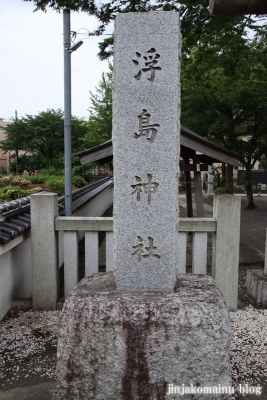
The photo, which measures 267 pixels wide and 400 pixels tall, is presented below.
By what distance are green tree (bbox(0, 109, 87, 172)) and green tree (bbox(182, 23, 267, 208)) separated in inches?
637

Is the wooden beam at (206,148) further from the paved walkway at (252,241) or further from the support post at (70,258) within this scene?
the support post at (70,258)

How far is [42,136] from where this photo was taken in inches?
1191

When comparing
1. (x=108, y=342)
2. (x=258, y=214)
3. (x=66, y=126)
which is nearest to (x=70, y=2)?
(x=66, y=126)

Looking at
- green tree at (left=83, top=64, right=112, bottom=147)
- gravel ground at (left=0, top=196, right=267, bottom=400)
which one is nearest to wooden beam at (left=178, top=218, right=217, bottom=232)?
gravel ground at (left=0, top=196, right=267, bottom=400)

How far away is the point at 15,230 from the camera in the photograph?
431cm

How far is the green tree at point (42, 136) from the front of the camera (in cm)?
2972

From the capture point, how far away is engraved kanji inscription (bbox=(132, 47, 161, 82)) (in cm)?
289

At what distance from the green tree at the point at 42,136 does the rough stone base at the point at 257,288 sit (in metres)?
25.4

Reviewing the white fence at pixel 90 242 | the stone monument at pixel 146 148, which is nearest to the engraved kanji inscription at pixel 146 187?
the stone monument at pixel 146 148

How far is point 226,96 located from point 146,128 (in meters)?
11.5

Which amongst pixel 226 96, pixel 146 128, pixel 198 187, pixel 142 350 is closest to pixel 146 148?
pixel 146 128

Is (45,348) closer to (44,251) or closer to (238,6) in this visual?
(44,251)

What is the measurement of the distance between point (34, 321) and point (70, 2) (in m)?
6.30

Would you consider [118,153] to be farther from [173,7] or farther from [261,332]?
[173,7]
